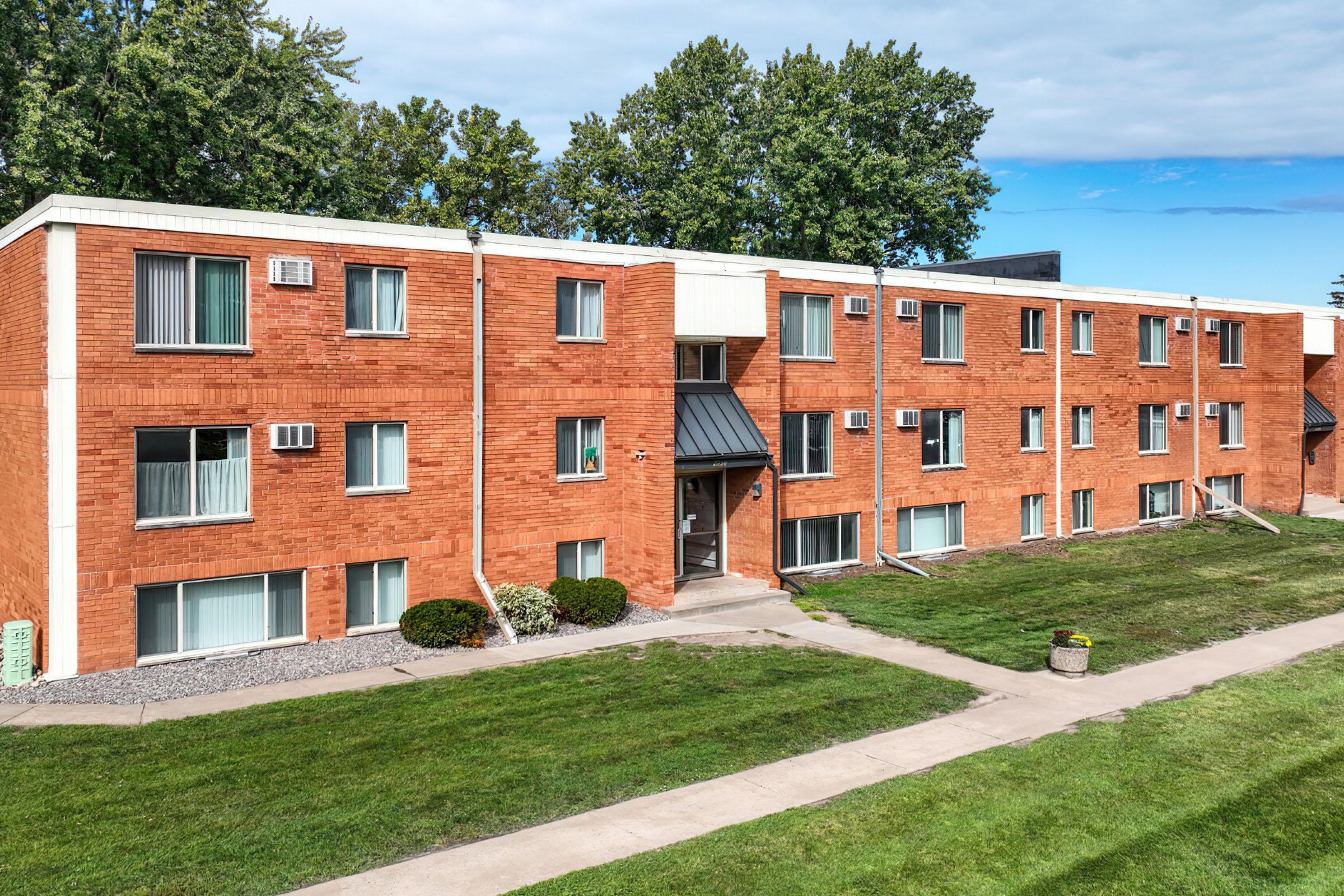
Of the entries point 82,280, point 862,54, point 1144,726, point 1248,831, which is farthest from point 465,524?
point 862,54

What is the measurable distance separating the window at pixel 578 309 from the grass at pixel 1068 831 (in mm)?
11423

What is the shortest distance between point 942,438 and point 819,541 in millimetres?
4910

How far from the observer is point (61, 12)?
1122 inches

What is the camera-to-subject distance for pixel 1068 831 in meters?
9.41

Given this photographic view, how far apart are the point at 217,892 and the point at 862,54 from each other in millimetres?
46462

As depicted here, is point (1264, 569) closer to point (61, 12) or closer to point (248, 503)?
point (248, 503)

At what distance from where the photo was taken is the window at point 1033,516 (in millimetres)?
28125

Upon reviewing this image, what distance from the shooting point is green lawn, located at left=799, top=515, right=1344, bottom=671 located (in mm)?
17219

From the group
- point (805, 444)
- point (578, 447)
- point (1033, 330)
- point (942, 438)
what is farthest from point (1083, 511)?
point (578, 447)

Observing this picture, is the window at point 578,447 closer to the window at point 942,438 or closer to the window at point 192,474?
the window at point 192,474

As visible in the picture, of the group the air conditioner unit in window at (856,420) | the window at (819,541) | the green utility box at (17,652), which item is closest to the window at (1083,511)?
the window at (819,541)

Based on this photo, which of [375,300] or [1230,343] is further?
[1230,343]

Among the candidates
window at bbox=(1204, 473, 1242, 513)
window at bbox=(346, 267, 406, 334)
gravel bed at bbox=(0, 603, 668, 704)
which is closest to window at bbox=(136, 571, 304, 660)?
gravel bed at bbox=(0, 603, 668, 704)

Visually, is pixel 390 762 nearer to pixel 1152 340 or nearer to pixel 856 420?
pixel 856 420
